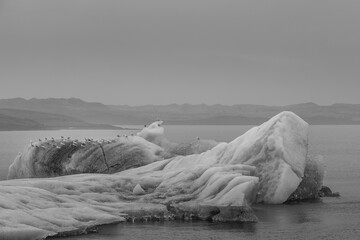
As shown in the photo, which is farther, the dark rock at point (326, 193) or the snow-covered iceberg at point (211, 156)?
the dark rock at point (326, 193)

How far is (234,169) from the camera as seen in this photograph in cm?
5075

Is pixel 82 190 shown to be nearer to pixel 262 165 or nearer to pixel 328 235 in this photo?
pixel 262 165

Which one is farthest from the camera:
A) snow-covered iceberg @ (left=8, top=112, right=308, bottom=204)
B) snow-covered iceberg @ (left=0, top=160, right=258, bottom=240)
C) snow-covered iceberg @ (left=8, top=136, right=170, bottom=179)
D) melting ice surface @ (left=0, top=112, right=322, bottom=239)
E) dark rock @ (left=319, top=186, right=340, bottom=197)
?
snow-covered iceberg @ (left=8, top=136, right=170, bottom=179)

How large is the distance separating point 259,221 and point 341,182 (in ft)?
106

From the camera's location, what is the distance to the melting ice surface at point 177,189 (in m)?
40.5

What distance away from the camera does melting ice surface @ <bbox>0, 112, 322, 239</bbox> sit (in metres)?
40.5

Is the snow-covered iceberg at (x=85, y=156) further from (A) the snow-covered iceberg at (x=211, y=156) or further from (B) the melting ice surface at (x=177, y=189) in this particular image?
(B) the melting ice surface at (x=177, y=189)

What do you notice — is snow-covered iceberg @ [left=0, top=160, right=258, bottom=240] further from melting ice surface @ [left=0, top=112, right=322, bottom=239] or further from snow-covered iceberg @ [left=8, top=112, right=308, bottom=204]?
snow-covered iceberg @ [left=8, top=112, right=308, bottom=204]

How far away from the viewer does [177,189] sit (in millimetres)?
49312

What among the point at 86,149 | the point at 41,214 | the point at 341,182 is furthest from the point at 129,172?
the point at 341,182

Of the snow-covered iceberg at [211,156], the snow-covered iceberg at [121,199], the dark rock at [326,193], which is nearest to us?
the snow-covered iceberg at [121,199]

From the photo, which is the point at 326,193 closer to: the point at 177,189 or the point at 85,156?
the point at 177,189

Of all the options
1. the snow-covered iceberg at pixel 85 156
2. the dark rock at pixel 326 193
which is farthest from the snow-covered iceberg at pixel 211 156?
the dark rock at pixel 326 193

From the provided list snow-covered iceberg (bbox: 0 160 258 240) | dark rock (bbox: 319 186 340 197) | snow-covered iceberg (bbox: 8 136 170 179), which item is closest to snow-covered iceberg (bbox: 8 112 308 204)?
snow-covered iceberg (bbox: 8 136 170 179)
